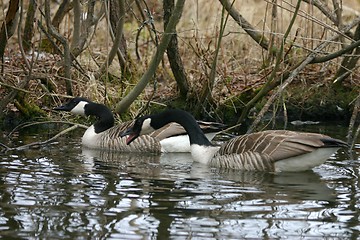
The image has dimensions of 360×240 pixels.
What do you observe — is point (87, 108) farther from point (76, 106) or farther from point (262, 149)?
point (262, 149)

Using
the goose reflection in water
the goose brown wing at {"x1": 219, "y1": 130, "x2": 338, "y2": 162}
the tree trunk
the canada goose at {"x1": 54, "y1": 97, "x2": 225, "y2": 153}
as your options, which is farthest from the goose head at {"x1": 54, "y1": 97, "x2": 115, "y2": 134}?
the goose brown wing at {"x1": 219, "y1": 130, "x2": 338, "y2": 162}

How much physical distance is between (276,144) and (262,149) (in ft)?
0.64

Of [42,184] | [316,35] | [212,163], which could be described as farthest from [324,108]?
[42,184]

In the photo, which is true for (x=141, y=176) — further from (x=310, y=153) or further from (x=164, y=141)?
(x=164, y=141)

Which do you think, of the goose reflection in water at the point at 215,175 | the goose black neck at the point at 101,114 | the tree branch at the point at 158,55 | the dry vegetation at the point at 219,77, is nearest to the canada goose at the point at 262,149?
the goose reflection in water at the point at 215,175

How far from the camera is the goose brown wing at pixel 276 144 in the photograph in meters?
9.35

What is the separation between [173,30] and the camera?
10820 mm

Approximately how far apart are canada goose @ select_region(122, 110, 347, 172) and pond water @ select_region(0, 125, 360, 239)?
0.17 metres

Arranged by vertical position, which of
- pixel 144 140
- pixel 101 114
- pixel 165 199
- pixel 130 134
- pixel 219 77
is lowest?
pixel 165 199

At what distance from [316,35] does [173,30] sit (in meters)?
3.88

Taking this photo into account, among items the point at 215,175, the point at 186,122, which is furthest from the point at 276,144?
the point at 186,122

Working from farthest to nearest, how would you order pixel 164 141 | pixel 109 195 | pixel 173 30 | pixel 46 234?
1. pixel 164 141
2. pixel 173 30
3. pixel 109 195
4. pixel 46 234

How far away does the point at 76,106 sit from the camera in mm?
12328

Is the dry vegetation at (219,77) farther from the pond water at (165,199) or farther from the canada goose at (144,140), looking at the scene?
the pond water at (165,199)
